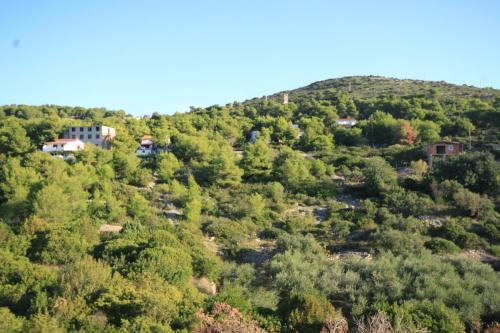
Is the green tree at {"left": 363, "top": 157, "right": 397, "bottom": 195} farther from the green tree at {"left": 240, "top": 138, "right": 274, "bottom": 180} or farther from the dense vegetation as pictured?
the green tree at {"left": 240, "top": 138, "right": 274, "bottom": 180}

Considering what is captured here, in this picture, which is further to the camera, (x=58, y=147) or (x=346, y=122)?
(x=346, y=122)

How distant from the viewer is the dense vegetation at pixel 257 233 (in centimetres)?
1419

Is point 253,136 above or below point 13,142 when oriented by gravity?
above

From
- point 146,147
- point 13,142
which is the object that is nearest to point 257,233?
point 146,147

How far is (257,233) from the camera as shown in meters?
29.1

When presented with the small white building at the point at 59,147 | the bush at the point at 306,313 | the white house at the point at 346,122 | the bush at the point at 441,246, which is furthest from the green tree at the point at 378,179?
the small white building at the point at 59,147

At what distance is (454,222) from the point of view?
Answer: 2811cm

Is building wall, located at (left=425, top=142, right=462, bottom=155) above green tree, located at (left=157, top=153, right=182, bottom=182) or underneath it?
above

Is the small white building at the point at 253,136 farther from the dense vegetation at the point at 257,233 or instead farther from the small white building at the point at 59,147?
the small white building at the point at 59,147

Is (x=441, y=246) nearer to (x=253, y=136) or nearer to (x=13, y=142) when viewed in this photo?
(x=253, y=136)

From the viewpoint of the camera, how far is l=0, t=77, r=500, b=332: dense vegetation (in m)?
14.2

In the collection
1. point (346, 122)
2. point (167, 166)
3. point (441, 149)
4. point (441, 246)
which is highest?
point (346, 122)

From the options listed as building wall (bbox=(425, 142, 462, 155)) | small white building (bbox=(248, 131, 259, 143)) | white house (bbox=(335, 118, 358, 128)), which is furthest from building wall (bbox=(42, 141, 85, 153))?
building wall (bbox=(425, 142, 462, 155))

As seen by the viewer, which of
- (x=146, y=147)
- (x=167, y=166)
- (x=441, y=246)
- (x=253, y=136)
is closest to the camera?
(x=441, y=246)
